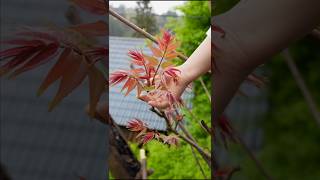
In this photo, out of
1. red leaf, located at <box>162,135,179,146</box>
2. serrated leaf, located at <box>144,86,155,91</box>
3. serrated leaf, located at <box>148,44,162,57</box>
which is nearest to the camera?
serrated leaf, located at <box>144,86,155,91</box>

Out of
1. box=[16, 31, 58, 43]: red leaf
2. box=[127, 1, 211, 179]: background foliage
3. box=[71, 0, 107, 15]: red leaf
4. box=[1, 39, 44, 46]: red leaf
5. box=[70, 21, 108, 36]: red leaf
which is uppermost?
box=[71, 0, 107, 15]: red leaf

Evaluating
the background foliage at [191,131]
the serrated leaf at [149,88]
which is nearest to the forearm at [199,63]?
the serrated leaf at [149,88]

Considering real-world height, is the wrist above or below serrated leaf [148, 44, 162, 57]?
below

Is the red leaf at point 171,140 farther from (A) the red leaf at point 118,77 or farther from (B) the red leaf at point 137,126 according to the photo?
(A) the red leaf at point 118,77

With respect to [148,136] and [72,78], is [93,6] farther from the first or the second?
[148,136]

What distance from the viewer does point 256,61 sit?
→ 0.53 meters

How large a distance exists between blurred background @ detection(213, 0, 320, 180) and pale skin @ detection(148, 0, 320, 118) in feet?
0.05

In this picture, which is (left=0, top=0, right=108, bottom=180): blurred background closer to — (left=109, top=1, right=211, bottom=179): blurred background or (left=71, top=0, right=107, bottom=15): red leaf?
(left=71, top=0, right=107, bottom=15): red leaf

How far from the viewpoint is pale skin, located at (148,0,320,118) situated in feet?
1.67

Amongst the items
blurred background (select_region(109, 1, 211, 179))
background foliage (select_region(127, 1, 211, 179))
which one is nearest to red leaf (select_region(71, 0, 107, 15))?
blurred background (select_region(109, 1, 211, 179))

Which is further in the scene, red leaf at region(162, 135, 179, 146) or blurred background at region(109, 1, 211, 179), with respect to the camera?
blurred background at region(109, 1, 211, 179)

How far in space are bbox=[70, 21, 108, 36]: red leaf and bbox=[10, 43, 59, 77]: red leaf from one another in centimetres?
4

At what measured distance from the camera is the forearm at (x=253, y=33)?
1.67ft

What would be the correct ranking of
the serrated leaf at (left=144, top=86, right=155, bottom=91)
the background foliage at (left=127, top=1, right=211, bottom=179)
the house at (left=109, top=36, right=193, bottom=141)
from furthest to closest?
the background foliage at (left=127, top=1, right=211, bottom=179)
the house at (left=109, top=36, right=193, bottom=141)
the serrated leaf at (left=144, top=86, right=155, bottom=91)
